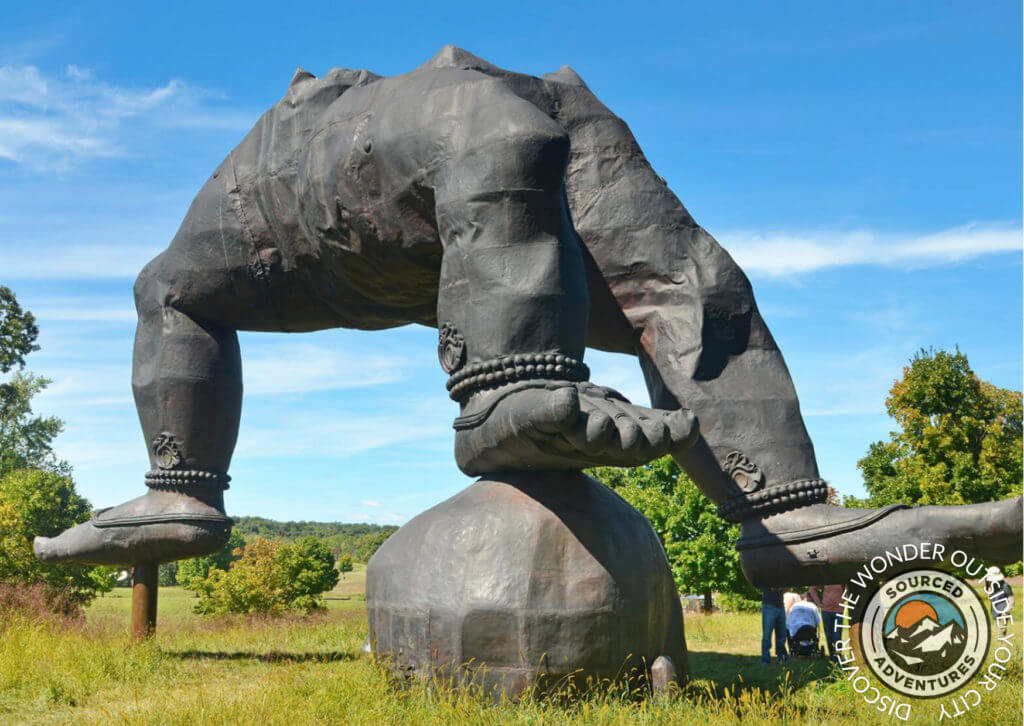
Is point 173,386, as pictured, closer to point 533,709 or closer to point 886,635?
point 533,709

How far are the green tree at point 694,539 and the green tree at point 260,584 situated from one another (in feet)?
22.6

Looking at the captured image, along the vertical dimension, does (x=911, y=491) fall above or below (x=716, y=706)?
above

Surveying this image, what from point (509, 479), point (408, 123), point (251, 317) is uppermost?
point (408, 123)

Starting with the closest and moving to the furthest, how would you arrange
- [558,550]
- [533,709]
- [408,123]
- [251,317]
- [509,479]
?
[533,709], [558,550], [509,479], [408,123], [251,317]

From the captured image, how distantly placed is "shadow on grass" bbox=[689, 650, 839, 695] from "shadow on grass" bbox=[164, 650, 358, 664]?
98.8 inches

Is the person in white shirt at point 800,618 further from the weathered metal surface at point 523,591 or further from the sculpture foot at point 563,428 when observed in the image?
the sculpture foot at point 563,428

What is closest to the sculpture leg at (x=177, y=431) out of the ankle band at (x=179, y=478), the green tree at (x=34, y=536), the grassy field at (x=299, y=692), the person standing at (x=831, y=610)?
the ankle band at (x=179, y=478)

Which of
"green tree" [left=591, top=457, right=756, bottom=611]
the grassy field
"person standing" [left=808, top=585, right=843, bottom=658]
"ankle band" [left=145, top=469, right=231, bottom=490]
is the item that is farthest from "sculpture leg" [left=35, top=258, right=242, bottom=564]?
"green tree" [left=591, top=457, right=756, bottom=611]

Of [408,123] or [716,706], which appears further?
[408,123]

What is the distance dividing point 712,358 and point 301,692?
2767mm

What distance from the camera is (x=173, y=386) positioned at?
6.54 meters

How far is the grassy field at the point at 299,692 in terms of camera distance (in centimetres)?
409

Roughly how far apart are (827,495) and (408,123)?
2.99 m

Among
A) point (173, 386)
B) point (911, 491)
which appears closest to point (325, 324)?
point (173, 386)
